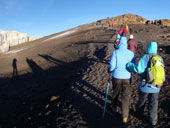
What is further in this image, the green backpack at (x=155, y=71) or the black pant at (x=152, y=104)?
the black pant at (x=152, y=104)

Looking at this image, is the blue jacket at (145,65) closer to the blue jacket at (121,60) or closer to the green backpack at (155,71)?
the green backpack at (155,71)

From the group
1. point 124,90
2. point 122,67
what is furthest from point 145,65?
point 124,90

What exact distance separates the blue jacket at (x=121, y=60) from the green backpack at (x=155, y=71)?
2.28 ft

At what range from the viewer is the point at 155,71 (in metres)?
3.26

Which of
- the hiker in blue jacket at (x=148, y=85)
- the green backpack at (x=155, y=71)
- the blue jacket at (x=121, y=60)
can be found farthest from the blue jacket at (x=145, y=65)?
the blue jacket at (x=121, y=60)

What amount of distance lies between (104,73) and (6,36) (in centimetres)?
7271

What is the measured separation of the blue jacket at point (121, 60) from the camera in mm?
3895

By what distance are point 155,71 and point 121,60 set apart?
897 millimetres

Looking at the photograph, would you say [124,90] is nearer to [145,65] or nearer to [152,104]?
[152,104]

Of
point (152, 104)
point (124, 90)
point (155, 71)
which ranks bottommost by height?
point (152, 104)

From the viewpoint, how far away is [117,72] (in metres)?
3.95

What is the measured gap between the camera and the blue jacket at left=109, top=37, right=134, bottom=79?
389 centimetres

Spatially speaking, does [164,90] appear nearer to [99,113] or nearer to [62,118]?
[99,113]

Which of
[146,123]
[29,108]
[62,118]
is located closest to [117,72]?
[146,123]
